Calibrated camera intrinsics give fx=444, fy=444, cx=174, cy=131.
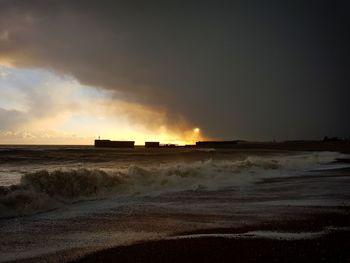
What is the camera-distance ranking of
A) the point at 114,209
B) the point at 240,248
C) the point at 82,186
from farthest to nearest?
the point at 82,186 < the point at 114,209 < the point at 240,248

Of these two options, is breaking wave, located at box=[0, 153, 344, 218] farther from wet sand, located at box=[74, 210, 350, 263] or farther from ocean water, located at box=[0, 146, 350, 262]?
wet sand, located at box=[74, 210, 350, 263]

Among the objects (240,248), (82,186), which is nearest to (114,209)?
(82,186)

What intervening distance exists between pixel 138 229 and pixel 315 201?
7.43 m

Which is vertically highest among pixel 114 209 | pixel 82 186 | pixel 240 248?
pixel 82 186

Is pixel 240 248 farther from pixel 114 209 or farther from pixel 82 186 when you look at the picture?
pixel 82 186

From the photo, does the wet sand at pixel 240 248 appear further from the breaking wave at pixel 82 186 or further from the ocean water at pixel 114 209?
the breaking wave at pixel 82 186

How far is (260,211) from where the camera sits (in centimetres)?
1377

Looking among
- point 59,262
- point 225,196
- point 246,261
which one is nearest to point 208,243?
point 246,261

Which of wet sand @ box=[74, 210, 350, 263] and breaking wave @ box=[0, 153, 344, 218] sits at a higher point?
breaking wave @ box=[0, 153, 344, 218]

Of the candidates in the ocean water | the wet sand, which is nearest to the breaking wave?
the ocean water

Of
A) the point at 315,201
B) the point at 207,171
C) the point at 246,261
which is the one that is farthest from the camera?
the point at 207,171

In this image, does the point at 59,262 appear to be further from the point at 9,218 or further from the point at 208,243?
the point at 9,218

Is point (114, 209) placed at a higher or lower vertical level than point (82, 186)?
lower

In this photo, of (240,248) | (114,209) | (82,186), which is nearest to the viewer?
(240,248)
